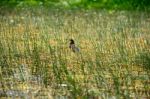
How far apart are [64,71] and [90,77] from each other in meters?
0.26

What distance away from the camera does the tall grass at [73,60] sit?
475 centimetres

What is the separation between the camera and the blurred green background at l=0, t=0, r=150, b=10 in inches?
558

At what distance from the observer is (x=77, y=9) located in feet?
45.6

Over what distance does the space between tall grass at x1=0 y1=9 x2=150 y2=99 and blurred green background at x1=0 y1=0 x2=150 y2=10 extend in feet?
11.7

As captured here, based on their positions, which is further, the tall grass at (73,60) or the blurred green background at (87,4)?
the blurred green background at (87,4)

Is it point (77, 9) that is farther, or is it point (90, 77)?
point (77, 9)

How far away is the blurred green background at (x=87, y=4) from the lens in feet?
46.5

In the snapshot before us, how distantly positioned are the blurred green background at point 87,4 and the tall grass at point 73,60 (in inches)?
140

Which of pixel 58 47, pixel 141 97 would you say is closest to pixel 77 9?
pixel 58 47

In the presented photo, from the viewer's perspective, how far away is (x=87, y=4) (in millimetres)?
14766

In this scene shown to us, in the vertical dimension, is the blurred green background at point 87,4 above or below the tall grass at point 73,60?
above

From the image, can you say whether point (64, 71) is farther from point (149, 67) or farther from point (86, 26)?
point (86, 26)

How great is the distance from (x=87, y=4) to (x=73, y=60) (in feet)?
28.4

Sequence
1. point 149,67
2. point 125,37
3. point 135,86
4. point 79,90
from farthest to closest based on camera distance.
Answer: point 125,37
point 149,67
point 135,86
point 79,90
